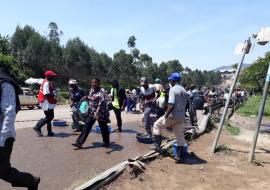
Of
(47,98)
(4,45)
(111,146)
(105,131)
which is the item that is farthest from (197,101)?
(4,45)

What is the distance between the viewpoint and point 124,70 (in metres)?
79.1

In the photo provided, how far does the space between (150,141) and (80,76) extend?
171 ft

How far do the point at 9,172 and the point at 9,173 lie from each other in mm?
14

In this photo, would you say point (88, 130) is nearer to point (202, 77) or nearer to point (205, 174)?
point (205, 174)

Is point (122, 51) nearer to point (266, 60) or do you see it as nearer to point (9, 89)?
point (266, 60)

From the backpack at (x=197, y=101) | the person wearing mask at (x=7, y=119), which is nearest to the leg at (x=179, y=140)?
the person wearing mask at (x=7, y=119)

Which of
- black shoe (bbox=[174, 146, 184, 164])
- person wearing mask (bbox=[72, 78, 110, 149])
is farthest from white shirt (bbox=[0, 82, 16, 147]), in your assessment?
person wearing mask (bbox=[72, 78, 110, 149])

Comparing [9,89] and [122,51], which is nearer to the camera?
[9,89]

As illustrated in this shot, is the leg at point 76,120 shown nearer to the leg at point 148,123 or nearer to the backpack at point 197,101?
the leg at point 148,123

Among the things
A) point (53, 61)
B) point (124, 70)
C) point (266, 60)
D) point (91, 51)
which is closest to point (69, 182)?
point (266, 60)

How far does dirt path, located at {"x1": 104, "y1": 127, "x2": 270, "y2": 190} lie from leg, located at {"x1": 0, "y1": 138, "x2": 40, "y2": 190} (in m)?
1.39

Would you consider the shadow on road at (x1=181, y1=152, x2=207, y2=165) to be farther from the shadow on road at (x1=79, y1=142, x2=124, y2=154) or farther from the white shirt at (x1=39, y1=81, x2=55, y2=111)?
the white shirt at (x1=39, y1=81, x2=55, y2=111)

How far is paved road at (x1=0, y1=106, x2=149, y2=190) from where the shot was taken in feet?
21.3

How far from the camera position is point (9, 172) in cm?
473
